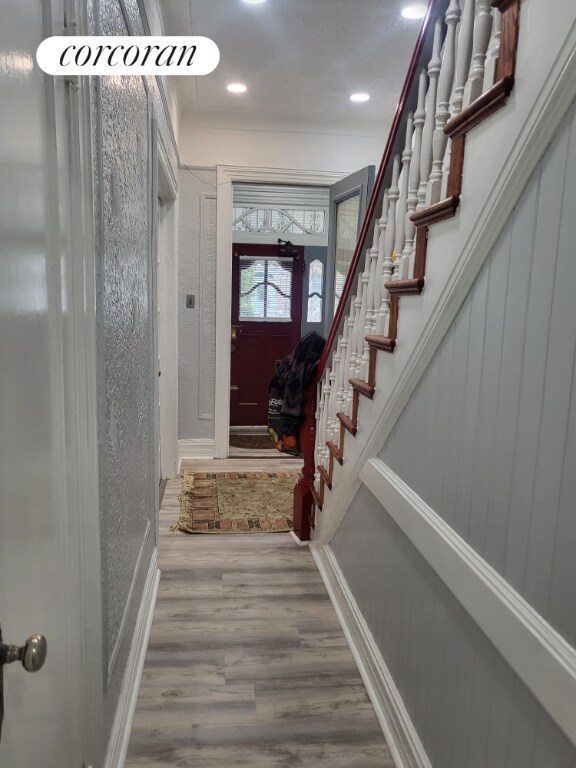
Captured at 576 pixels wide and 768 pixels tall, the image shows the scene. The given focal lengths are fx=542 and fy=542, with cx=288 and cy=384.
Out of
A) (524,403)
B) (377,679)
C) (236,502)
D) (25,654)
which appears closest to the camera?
(25,654)

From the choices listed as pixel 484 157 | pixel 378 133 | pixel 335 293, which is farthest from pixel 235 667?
pixel 378 133

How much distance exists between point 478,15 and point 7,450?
1299 mm

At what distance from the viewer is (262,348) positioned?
219 inches

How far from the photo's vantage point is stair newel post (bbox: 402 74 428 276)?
1575 millimetres

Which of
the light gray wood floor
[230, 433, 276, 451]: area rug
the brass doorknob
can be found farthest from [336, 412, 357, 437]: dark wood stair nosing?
[230, 433, 276, 451]: area rug

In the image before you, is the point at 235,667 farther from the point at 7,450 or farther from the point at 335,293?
the point at 335,293

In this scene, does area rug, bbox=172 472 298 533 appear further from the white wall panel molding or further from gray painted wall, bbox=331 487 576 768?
gray painted wall, bbox=331 487 576 768

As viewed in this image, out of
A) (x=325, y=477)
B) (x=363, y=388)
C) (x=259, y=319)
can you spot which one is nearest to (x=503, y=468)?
(x=363, y=388)

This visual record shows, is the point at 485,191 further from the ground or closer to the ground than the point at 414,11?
closer to the ground

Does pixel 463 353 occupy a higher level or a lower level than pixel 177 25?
lower

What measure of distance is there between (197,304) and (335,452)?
234cm

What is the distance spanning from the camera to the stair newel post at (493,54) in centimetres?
113

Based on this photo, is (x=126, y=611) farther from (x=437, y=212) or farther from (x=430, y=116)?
(x=430, y=116)

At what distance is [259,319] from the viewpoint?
18.2 ft
